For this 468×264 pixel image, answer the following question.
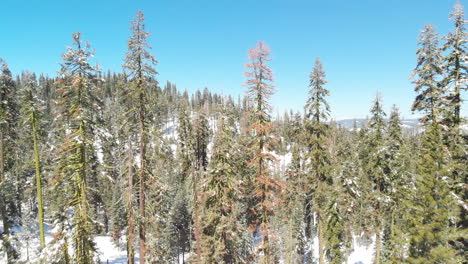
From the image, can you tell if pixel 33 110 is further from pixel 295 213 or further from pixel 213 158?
pixel 295 213

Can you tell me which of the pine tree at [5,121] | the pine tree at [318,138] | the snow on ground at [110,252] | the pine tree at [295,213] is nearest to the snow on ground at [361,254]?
the pine tree at [295,213]

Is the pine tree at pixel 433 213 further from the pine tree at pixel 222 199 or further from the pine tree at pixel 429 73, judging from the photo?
the pine tree at pixel 222 199

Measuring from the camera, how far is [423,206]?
1369 cm

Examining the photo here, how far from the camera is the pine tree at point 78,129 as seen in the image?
12.6 metres

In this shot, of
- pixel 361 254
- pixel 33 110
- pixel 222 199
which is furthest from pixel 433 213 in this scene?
pixel 361 254

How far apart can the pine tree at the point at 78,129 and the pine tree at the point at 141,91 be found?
68.5 inches

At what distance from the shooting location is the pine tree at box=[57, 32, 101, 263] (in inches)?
497

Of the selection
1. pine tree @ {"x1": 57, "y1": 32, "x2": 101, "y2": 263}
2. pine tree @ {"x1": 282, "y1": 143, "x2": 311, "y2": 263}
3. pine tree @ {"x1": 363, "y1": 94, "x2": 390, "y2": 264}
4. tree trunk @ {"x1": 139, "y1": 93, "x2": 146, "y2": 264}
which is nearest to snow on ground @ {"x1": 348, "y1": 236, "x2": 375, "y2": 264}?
pine tree @ {"x1": 282, "y1": 143, "x2": 311, "y2": 263}

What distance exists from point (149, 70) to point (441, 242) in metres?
17.4

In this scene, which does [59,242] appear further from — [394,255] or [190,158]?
[394,255]

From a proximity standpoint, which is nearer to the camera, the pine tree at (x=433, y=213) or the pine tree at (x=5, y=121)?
the pine tree at (x=433, y=213)

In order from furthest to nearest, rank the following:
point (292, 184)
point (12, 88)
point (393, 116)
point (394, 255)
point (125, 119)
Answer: point (292, 184), point (393, 116), point (12, 88), point (394, 255), point (125, 119)

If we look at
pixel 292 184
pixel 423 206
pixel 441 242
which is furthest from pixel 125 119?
pixel 292 184

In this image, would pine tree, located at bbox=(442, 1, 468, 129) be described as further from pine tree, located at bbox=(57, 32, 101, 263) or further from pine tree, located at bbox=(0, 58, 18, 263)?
pine tree, located at bbox=(0, 58, 18, 263)
